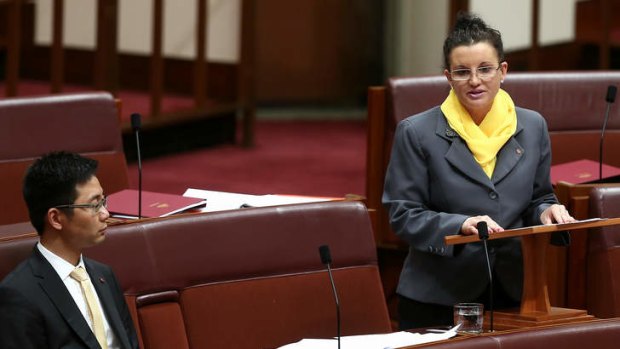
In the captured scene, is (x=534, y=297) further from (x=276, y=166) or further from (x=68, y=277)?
(x=276, y=166)

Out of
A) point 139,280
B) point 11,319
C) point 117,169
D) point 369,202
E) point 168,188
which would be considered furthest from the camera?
point 168,188

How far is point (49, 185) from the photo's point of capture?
0.96 meters

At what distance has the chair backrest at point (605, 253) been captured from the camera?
115cm

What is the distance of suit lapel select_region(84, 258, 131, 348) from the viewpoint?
96 cm

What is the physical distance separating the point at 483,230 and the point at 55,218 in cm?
32

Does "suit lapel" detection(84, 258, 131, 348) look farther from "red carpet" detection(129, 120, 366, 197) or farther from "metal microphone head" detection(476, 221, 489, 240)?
"red carpet" detection(129, 120, 366, 197)

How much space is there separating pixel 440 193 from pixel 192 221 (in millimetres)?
212

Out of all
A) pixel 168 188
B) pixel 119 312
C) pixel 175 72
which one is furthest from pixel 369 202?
pixel 175 72

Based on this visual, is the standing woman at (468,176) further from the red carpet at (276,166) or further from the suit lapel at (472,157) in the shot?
the red carpet at (276,166)

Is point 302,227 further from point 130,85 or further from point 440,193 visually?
point 130,85

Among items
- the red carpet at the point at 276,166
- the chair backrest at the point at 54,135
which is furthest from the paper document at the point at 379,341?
the red carpet at the point at 276,166

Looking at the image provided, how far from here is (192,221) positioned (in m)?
1.08

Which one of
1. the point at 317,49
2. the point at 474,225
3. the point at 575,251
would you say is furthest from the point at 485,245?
the point at 317,49

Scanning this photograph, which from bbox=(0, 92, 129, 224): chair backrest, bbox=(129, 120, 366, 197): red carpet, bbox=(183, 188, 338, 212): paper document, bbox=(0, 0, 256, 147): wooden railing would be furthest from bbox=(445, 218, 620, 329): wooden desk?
bbox=(0, 0, 256, 147): wooden railing
